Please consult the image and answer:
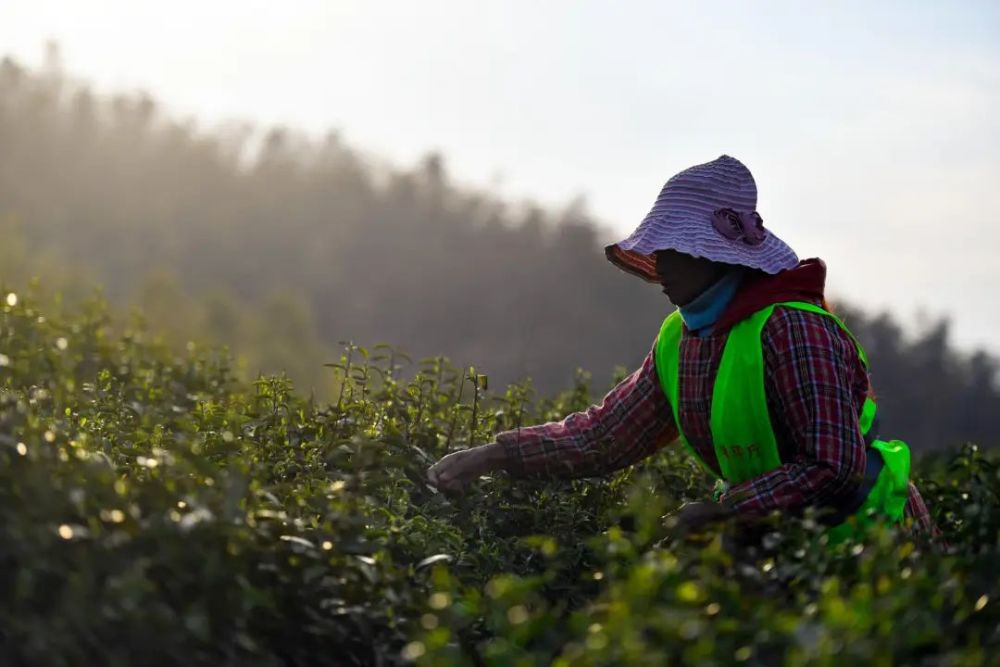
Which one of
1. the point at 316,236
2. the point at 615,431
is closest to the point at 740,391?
the point at 615,431

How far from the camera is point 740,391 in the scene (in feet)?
13.2

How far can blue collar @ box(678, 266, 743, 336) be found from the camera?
4.12 m

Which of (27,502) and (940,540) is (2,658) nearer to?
(27,502)

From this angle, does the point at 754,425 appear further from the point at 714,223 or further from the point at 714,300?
the point at 714,223

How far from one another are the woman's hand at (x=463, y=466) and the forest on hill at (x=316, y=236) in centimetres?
4903

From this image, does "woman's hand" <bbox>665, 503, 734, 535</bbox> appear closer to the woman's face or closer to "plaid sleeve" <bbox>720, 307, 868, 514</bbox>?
"plaid sleeve" <bbox>720, 307, 868, 514</bbox>

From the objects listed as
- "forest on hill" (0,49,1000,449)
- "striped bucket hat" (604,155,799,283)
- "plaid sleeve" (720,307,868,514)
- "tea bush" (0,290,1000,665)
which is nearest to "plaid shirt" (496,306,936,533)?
"plaid sleeve" (720,307,868,514)

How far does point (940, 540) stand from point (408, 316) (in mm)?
69606

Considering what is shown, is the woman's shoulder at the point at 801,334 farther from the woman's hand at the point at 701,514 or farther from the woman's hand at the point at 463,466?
the woman's hand at the point at 463,466

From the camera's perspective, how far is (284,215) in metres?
72.9

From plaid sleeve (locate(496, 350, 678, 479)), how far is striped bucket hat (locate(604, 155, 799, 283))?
1.88ft

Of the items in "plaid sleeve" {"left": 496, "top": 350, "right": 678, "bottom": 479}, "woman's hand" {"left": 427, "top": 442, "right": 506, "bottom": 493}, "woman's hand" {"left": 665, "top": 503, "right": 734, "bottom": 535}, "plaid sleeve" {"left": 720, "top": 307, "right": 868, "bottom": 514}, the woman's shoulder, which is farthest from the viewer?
"plaid sleeve" {"left": 496, "top": 350, "right": 678, "bottom": 479}

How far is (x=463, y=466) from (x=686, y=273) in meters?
0.98

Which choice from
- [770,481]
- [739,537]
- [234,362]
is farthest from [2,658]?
[234,362]
